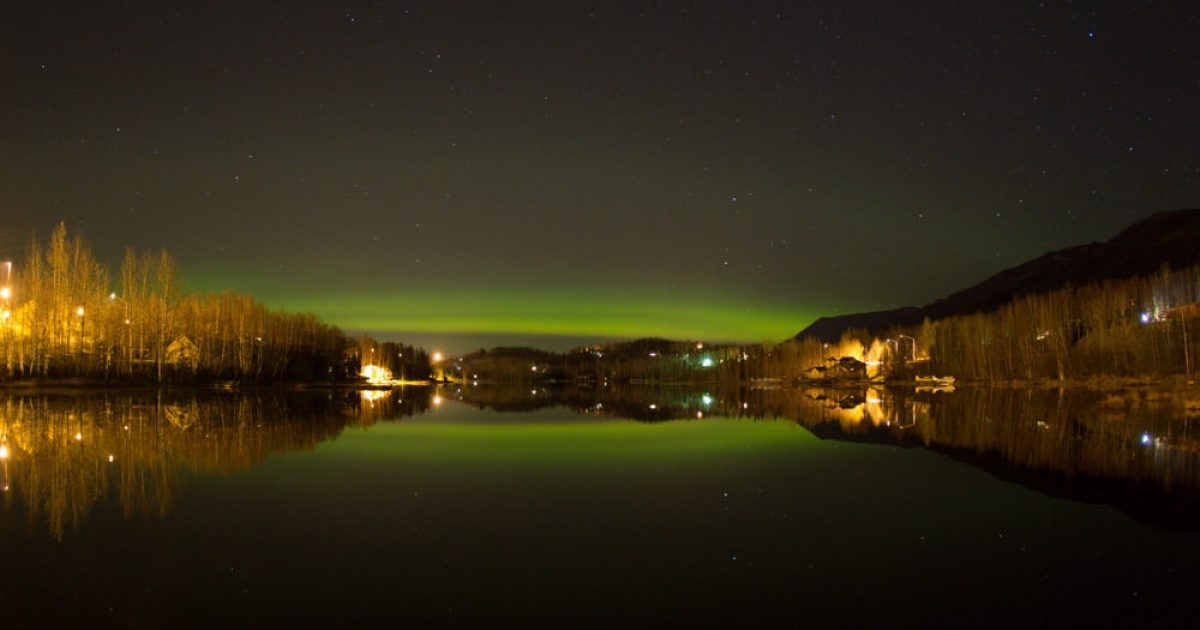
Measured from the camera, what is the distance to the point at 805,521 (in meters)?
11.3

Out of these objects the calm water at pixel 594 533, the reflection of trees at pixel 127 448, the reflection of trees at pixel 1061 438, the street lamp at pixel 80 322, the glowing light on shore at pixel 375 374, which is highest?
the street lamp at pixel 80 322

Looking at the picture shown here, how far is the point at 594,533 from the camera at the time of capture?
10.4m

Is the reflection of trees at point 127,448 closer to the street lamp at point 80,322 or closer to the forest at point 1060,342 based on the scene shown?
the street lamp at point 80,322

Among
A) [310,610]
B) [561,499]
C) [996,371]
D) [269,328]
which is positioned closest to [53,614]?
[310,610]

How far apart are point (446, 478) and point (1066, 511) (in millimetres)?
10325

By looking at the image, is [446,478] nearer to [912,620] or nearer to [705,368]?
[912,620]

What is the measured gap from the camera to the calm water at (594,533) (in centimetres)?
741

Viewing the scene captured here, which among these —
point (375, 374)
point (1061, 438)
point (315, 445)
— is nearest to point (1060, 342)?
point (1061, 438)

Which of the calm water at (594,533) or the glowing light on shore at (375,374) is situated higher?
the glowing light on shore at (375,374)

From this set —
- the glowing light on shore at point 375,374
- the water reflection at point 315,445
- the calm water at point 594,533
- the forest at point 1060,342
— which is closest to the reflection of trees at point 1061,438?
the water reflection at point 315,445

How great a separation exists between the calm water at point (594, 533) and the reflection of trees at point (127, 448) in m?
0.12

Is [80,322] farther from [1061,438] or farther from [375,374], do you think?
[375,374]

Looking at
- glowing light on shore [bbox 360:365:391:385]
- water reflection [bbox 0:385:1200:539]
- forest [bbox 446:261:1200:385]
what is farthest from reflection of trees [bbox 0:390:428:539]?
glowing light on shore [bbox 360:365:391:385]

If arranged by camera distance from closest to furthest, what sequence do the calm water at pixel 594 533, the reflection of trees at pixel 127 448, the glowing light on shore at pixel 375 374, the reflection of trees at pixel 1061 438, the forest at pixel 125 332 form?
the calm water at pixel 594 533, the reflection of trees at pixel 127 448, the reflection of trees at pixel 1061 438, the forest at pixel 125 332, the glowing light on shore at pixel 375 374
